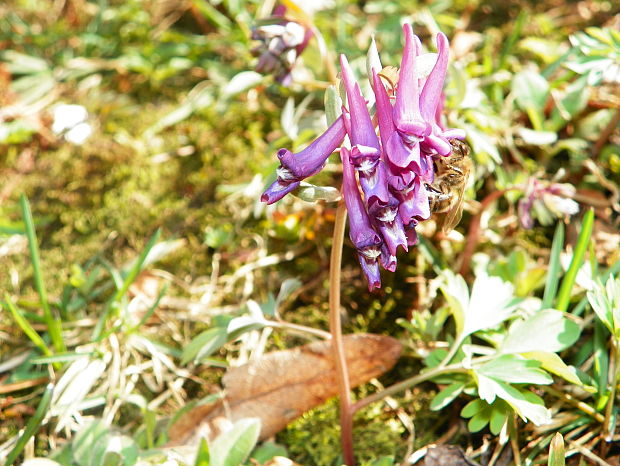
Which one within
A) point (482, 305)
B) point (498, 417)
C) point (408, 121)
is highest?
point (408, 121)

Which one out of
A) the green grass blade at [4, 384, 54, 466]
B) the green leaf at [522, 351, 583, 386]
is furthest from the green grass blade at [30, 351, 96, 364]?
the green leaf at [522, 351, 583, 386]

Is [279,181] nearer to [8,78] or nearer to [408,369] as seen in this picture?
[408,369]

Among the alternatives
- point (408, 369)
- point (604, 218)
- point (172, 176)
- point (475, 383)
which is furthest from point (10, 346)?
point (604, 218)

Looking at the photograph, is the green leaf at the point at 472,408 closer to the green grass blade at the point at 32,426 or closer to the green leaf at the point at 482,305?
the green leaf at the point at 482,305

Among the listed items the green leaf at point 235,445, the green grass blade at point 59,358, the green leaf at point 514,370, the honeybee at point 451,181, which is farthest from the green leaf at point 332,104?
the green grass blade at point 59,358

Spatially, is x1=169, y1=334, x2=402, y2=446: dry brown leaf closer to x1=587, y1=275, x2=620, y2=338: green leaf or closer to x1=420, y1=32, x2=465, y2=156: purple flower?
x1=587, y1=275, x2=620, y2=338: green leaf

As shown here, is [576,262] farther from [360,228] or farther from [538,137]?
[360,228]

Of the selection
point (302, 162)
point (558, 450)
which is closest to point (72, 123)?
point (302, 162)
